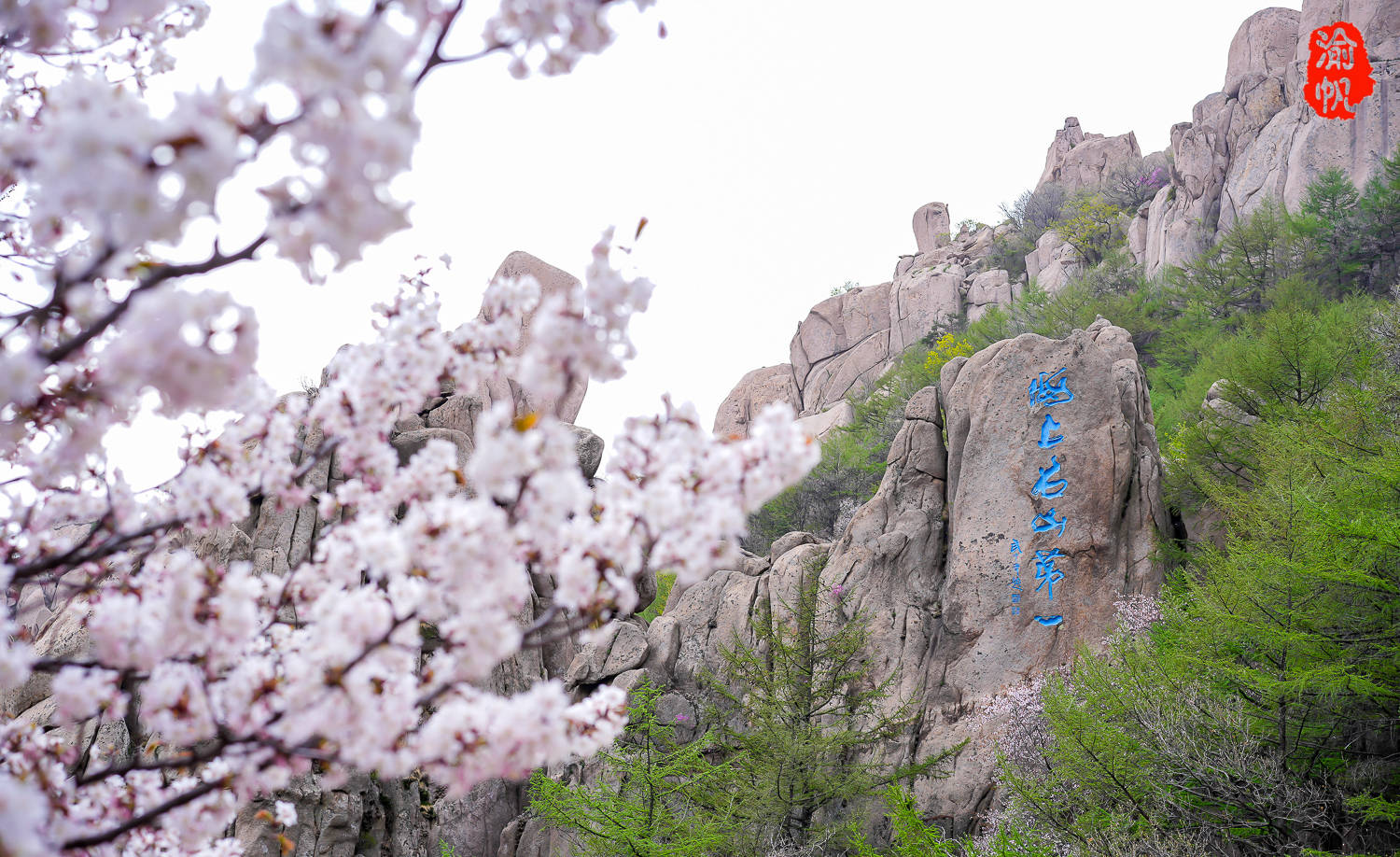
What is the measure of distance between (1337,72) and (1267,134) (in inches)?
115

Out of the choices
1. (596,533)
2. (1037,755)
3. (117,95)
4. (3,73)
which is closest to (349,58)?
(117,95)

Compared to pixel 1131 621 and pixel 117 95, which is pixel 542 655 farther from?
pixel 117 95

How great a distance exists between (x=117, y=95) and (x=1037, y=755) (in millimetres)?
10594

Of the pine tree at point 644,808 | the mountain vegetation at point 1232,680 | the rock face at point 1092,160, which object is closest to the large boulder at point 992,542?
the mountain vegetation at point 1232,680

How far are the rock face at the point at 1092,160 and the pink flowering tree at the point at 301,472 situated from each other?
38.2 metres

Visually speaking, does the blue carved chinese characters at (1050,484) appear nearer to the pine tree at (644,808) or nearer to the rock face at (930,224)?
the pine tree at (644,808)

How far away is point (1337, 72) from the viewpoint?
21.1m

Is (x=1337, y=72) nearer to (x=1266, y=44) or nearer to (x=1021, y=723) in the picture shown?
(x=1266, y=44)

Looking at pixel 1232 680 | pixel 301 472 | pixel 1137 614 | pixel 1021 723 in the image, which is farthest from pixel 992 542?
pixel 301 472

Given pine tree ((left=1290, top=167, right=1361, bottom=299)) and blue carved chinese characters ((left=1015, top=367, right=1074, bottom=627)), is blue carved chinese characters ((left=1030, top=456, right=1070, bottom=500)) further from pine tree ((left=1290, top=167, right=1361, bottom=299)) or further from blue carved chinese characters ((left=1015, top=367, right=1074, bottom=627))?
pine tree ((left=1290, top=167, right=1361, bottom=299))

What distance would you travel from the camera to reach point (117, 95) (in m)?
1.45

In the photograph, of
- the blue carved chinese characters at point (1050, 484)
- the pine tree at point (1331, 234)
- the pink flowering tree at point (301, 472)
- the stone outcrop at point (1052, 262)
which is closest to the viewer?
the pink flowering tree at point (301, 472)

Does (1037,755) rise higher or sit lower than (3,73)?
lower

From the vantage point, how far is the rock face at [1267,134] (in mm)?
20734
